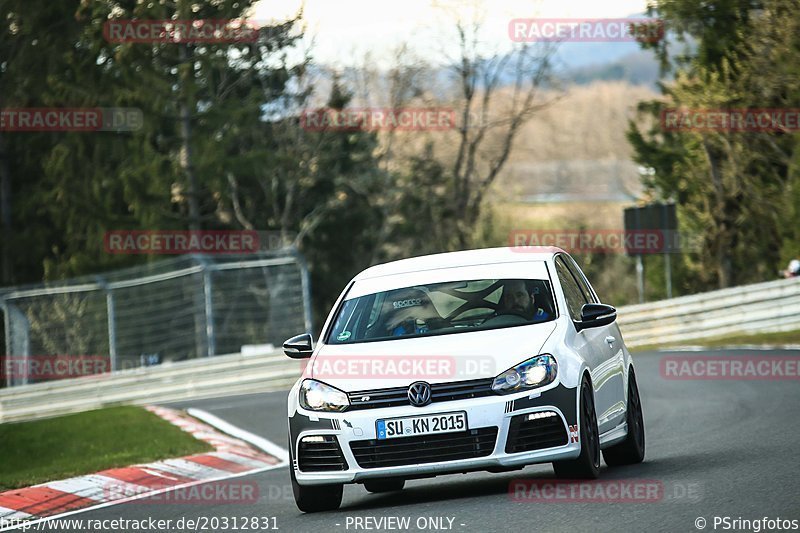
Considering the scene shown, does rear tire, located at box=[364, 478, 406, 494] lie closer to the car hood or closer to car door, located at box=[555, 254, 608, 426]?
the car hood

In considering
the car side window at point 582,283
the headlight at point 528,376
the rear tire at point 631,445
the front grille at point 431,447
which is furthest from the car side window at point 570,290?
the front grille at point 431,447

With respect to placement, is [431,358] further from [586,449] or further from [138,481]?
[138,481]

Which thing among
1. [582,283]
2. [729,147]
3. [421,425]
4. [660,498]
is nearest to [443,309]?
[421,425]

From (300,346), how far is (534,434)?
2.00 meters

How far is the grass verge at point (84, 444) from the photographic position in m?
14.0

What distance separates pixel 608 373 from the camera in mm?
9852

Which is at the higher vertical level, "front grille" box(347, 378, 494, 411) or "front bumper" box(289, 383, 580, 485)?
"front grille" box(347, 378, 494, 411)

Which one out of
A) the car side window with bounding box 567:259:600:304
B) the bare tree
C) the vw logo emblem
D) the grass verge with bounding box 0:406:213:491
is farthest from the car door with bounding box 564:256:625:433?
the bare tree

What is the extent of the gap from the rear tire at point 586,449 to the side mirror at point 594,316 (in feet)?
1.64

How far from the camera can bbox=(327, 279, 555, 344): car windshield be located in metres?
9.40

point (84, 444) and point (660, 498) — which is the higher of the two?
point (660, 498)

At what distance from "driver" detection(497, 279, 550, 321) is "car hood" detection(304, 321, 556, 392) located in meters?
0.20

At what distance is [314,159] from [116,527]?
4364 cm

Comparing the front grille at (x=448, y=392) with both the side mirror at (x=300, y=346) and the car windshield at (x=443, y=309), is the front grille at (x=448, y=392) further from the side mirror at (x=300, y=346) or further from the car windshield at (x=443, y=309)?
the side mirror at (x=300, y=346)
